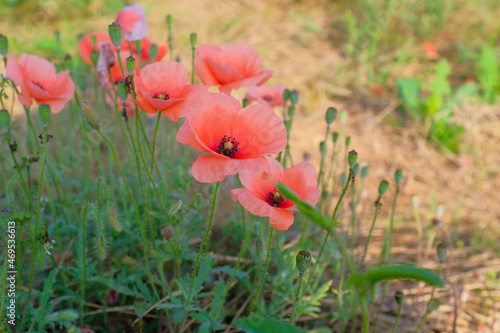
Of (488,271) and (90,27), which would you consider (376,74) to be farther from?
(90,27)

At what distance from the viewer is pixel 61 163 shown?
198 cm

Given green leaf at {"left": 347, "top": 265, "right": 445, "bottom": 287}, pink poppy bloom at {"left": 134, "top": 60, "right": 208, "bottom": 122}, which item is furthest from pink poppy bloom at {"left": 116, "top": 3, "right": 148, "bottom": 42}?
green leaf at {"left": 347, "top": 265, "right": 445, "bottom": 287}

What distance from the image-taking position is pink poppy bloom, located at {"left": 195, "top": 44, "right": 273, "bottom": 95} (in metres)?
1.31

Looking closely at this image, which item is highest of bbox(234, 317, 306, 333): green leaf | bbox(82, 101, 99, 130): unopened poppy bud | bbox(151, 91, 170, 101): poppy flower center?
bbox(151, 91, 170, 101): poppy flower center

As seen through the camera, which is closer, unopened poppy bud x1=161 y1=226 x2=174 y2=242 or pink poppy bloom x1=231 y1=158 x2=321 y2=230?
pink poppy bloom x1=231 y1=158 x2=321 y2=230

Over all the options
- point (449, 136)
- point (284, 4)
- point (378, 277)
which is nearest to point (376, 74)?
point (449, 136)

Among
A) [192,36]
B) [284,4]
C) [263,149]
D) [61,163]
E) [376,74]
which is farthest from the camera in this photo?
[284,4]

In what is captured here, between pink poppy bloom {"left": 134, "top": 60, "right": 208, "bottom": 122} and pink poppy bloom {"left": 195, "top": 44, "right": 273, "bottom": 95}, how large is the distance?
143 mm

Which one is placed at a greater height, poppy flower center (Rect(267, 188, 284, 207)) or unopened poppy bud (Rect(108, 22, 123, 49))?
unopened poppy bud (Rect(108, 22, 123, 49))

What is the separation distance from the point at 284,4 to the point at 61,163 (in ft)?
13.6

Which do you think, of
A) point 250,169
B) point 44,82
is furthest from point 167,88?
point 44,82

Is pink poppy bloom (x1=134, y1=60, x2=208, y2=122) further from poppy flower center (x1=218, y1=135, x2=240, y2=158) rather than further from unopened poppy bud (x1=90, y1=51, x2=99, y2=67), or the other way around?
unopened poppy bud (x1=90, y1=51, x2=99, y2=67)

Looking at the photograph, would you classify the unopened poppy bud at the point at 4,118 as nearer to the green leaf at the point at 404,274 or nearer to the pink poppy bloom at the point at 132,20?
the pink poppy bloom at the point at 132,20

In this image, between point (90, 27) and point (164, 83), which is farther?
point (90, 27)
